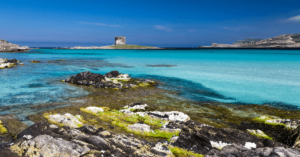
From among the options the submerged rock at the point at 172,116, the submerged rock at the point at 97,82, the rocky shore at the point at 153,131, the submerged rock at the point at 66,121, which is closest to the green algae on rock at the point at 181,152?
the rocky shore at the point at 153,131

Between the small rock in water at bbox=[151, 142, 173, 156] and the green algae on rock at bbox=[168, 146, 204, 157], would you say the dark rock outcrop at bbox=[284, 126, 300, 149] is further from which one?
the small rock in water at bbox=[151, 142, 173, 156]

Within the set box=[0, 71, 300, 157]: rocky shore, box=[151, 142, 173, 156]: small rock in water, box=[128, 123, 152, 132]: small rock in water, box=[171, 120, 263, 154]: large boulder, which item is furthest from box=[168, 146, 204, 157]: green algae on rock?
box=[128, 123, 152, 132]: small rock in water

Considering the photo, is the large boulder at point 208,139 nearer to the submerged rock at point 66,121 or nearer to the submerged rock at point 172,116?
the submerged rock at point 172,116

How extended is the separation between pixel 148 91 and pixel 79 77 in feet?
42.2

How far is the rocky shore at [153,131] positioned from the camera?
8.30m

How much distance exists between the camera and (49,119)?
14.8 metres

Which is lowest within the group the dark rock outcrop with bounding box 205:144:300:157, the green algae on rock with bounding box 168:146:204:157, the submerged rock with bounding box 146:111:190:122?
the green algae on rock with bounding box 168:146:204:157

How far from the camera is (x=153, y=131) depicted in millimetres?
13023

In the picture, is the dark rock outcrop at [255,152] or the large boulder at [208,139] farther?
the large boulder at [208,139]

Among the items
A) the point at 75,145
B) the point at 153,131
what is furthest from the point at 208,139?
the point at 75,145

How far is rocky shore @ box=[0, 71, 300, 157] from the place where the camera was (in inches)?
327

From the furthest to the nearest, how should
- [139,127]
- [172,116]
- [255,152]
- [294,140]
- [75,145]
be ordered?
[172,116], [139,127], [294,140], [255,152], [75,145]

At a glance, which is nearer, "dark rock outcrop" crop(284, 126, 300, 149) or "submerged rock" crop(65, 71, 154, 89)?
"dark rock outcrop" crop(284, 126, 300, 149)

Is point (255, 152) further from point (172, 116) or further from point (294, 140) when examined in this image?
point (172, 116)
